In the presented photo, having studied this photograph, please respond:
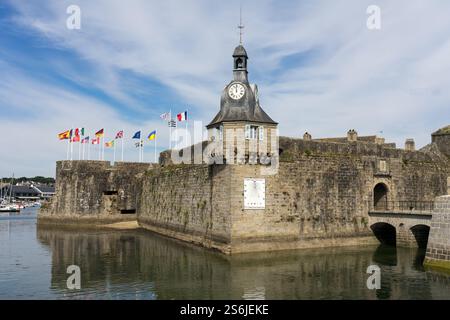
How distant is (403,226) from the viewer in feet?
87.5

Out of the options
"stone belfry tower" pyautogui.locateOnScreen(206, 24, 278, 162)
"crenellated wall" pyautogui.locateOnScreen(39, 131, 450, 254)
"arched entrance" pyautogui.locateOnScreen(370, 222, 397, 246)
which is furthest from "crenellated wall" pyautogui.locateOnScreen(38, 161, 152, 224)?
"arched entrance" pyautogui.locateOnScreen(370, 222, 397, 246)

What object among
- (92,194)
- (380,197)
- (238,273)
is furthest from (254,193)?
(92,194)

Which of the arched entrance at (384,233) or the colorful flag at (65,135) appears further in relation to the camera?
the colorful flag at (65,135)

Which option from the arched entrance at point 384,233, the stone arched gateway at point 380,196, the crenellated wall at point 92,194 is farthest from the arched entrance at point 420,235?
the crenellated wall at point 92,194

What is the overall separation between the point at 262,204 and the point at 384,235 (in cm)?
1026

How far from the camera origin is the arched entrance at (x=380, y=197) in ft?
102

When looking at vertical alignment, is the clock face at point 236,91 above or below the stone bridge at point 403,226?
above

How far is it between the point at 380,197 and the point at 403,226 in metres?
5.16

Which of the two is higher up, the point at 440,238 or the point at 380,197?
the point at 380,197

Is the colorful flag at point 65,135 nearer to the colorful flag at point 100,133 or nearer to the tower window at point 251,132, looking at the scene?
the colorful flag at point 100,133

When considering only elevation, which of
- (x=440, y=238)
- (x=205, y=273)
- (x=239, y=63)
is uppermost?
(x=239, y=63)

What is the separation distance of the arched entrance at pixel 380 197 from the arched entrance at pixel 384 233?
1588 mm

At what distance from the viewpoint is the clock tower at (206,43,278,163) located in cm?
2528

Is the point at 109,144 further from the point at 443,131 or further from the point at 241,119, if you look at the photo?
the point at 443,131
